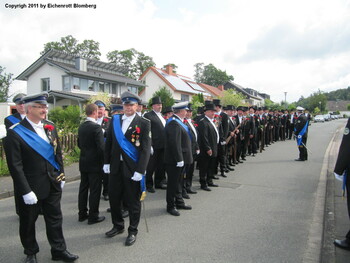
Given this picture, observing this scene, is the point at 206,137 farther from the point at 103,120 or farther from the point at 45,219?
the point at 45,219

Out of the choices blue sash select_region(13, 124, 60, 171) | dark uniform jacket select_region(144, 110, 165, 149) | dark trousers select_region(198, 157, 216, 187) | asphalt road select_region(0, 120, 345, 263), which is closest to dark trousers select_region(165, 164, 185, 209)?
asphalt road select_region(0, 120, 345, 263)

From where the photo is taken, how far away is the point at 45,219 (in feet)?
11.1

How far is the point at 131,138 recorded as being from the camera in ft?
12.9

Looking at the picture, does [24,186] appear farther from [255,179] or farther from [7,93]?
[7,93]

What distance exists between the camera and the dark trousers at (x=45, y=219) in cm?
322

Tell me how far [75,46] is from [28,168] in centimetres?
5408

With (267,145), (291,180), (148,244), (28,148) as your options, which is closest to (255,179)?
(291,180)

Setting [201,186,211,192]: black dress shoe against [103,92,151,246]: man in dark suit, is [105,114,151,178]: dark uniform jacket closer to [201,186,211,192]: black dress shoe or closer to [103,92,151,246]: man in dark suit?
[103,92,151,246]: man in dark suit

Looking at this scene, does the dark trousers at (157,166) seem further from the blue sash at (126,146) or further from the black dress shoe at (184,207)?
the blue sash at (126,146)

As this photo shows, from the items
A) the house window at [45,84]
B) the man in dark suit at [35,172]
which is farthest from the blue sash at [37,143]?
the house window at [45,84]

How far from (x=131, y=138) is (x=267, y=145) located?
529 inches

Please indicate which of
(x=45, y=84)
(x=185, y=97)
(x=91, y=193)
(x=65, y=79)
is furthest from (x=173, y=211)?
(x=185, y=97)

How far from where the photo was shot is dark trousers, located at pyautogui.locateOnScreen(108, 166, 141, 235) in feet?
13.0

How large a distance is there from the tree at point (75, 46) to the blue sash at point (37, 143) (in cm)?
5172
